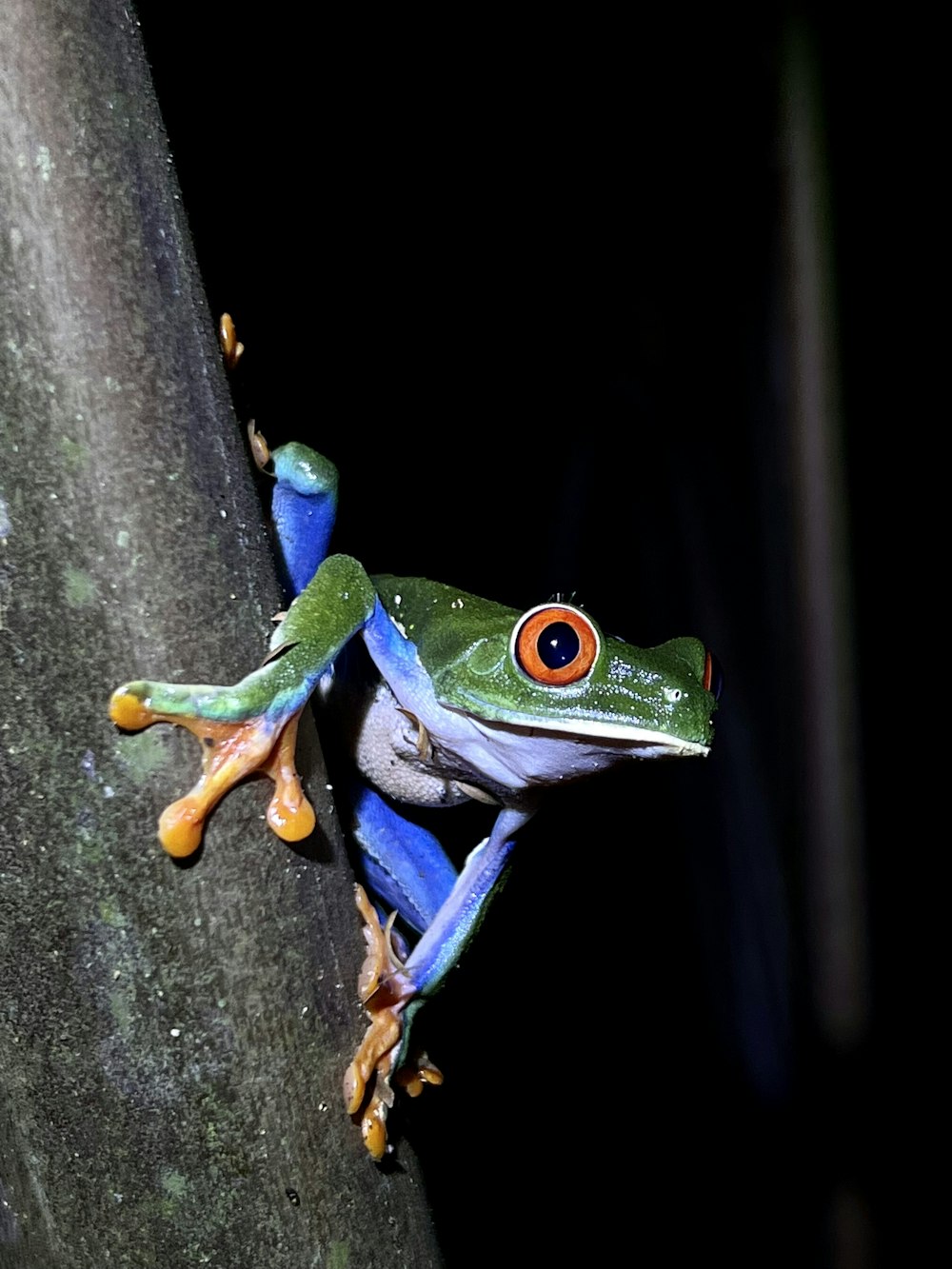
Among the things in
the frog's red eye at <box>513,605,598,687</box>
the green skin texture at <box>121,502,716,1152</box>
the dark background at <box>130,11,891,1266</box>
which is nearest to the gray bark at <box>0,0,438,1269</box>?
the green skin texture at <box>121,502,716,1152</box>

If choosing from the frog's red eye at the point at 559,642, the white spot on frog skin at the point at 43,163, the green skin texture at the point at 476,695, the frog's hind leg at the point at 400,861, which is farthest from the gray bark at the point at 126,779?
the frog's hind leg at the point at 400,861

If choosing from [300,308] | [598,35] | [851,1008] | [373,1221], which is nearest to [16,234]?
[373,1221]

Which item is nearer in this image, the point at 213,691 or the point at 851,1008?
the point at 213,691

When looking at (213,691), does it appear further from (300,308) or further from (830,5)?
(830,5)

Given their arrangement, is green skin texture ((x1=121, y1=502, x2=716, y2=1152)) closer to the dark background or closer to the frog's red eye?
the frog's red eye

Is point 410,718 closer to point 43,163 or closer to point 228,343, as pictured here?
point 228,343

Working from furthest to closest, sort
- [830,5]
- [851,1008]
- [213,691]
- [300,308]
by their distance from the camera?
[851,1008]
[830,5]
[300,308]
[213,691]

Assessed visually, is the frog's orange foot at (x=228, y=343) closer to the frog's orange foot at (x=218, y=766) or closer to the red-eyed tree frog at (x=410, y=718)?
the red-eyed tree frog at (x=410, y=718)
